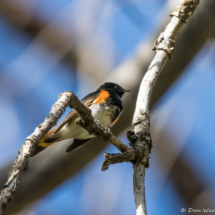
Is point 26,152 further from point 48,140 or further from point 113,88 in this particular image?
point 113,88

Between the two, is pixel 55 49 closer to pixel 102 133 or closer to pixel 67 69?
pixel 67 69

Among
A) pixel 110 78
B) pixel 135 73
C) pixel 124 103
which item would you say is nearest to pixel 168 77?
pixel 135 73

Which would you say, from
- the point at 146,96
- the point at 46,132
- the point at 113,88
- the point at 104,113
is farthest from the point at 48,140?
the point at 46,132

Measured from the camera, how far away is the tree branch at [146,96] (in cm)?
146

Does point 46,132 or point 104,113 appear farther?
point 104,113

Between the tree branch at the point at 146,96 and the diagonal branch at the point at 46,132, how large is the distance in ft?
0.46

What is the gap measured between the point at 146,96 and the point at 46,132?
2.91 feet

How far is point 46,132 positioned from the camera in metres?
1.19

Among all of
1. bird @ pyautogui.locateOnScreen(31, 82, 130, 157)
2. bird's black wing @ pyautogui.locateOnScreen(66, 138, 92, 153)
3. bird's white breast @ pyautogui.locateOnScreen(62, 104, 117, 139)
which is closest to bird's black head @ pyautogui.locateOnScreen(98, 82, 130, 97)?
bird @ pyautogui.locateOnScreen(31, 82, 130, 157)

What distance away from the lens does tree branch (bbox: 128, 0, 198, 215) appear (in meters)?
1.46

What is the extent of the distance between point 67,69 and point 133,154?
223cm

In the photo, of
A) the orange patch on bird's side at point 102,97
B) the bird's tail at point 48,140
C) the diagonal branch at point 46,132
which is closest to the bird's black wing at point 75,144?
the bird's tail at point 48,140

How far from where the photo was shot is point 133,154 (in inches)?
63.7

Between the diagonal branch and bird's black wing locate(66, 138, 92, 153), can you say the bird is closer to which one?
bird's black wing locate(66, 138, 92, 153)
